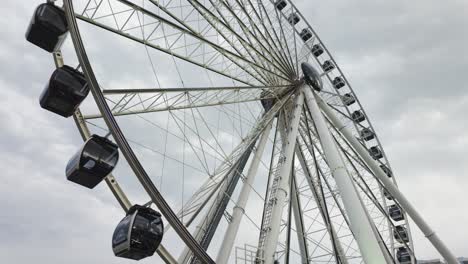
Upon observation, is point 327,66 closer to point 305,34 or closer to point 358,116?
point 305,34

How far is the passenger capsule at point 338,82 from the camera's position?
21.3 meters

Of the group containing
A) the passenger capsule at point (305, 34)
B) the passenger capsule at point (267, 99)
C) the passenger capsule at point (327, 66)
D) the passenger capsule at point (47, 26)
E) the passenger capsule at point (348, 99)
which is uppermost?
the passenger capsule at point (305, 34)

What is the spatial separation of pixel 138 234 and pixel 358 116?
740 inches

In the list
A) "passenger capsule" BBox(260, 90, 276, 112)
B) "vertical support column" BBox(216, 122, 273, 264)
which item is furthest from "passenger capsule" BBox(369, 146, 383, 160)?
"vertical support column" BBox(216, 122, 273, 264)

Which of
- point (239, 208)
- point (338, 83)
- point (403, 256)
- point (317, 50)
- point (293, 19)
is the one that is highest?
point (293, 19)

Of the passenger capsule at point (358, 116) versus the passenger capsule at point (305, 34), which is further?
the passenger capsule at point (358, 116)

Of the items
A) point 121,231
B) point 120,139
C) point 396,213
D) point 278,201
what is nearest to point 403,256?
point 396,213

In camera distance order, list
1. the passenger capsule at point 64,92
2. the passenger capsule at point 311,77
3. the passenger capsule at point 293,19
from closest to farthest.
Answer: the passenger capsule at point 64,92 → the passenger capsule at point 311,77 → the passenger capsule at point 293,19

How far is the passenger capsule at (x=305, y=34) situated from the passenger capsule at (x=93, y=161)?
15834mm

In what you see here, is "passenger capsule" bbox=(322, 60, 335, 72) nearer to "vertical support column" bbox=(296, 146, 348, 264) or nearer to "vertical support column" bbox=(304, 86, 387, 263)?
"vertical support column" bbox=(296, 146, 348, 264)

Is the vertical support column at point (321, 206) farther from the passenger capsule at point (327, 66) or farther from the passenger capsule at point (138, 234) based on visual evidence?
the passenger capsule at point (138, 234)

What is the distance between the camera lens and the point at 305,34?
2022cm

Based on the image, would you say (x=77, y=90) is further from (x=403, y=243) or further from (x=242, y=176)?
(x=403, y=243)

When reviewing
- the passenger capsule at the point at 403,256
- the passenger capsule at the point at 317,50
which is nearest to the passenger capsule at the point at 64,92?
the passenger capsule at the point at 317,50
